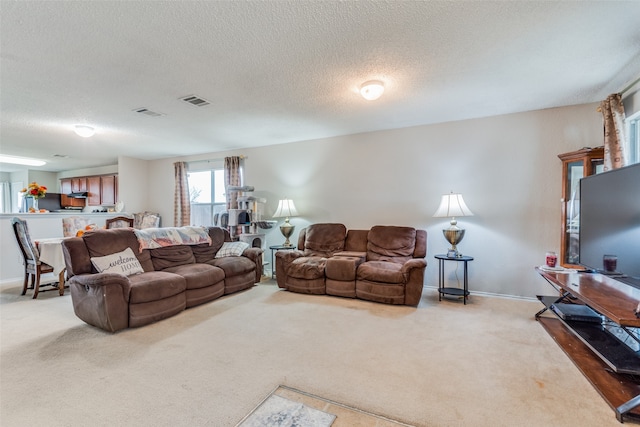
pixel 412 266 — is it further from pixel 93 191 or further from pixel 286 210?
pixel 93 191

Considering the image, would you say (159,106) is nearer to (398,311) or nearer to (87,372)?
(87,372)

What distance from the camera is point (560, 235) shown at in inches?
136

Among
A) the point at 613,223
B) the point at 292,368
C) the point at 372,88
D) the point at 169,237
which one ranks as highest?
the point at 372,88

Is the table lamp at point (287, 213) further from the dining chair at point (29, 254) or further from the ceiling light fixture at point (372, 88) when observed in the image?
the dining chair at point (29, 254)

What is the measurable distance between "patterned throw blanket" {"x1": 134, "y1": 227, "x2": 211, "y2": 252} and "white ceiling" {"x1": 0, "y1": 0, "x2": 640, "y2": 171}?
5.02 feet

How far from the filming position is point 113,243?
3275 mm

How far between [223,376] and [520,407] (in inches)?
71.1

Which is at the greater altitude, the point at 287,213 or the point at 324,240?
the point at 287,213

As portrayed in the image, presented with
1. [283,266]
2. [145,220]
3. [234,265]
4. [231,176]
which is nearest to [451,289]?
[283,266]

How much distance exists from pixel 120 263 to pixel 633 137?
5.52m

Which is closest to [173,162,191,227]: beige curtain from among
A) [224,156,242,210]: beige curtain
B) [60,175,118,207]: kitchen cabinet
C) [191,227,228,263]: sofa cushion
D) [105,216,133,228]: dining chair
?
[105,216,133,228]: dining chair

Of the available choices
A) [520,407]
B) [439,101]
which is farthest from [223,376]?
[439,101]

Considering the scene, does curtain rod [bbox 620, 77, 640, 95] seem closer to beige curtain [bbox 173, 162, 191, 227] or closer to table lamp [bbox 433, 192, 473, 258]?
table lamp [bbox 433, 192, 473, 258]

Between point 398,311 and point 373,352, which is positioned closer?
point 373,352
